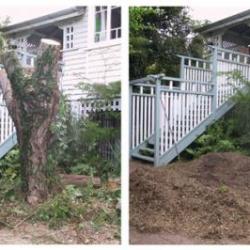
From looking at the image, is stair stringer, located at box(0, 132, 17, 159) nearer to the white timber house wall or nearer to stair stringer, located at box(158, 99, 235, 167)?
the white timber house wall

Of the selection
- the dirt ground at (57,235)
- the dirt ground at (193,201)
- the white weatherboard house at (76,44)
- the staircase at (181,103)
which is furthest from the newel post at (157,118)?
the dirt ground at (57,235)

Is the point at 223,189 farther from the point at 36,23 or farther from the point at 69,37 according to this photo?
the point at 36,23

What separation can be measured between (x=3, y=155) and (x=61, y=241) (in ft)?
2.67

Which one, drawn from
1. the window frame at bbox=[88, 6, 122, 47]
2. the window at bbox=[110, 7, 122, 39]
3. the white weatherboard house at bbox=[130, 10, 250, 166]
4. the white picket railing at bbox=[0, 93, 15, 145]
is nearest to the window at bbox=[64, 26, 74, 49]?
the window frame at bbox=[88, 6, 122, 47]

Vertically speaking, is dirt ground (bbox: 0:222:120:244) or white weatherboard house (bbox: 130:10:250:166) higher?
white weatherboard house (bbox: 130:10:250:166)

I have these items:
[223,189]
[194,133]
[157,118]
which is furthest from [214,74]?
[223,189]

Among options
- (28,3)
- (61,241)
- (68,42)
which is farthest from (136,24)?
(61,241)

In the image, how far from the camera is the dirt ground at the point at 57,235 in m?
2.96

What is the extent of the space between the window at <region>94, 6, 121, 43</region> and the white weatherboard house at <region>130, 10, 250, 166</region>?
39cm

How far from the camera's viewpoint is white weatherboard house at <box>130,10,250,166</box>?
3.40 metres

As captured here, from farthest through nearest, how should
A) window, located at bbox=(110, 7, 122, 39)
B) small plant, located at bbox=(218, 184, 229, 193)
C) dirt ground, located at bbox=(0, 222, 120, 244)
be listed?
small plant, located at bbox=(218, 184, 229, 193) → window, located at bbox=(110, 7, 122, 39) → dirt ground, located at bbox=(0, 222, 120, 244)

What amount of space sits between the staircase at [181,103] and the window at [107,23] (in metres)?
0.39

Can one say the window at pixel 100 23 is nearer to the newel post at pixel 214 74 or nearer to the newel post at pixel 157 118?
the newel post at pixel 157 118

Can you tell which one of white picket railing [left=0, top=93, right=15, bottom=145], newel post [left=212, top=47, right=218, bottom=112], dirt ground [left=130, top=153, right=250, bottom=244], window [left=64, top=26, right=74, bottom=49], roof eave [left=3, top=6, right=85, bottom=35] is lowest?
dirt ground [left=130, top=153, right=250, bottom=244]
